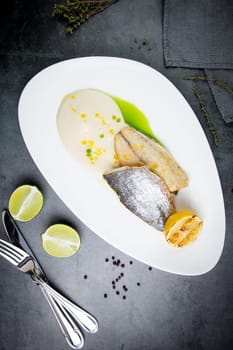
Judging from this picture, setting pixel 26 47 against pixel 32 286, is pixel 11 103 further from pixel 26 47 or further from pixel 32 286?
pixel 32 286

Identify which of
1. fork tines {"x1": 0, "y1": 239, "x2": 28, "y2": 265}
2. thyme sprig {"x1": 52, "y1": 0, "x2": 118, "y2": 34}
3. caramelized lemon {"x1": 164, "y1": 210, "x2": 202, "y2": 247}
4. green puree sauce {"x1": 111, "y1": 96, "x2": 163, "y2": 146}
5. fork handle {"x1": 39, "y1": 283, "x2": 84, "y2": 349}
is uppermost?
thyme sprig {"x1": 52, "y1": 0, "x2": 118, "y2": 34}

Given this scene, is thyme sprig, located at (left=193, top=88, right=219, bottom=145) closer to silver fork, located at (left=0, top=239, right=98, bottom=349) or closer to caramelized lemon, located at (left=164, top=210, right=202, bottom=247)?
caramelized lemon, located at (left=164, top=210, right=202, bottom=247)

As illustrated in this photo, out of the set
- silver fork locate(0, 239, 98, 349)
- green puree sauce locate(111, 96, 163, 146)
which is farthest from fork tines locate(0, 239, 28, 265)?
green puree sauce locate(111, 96, 163, 146)

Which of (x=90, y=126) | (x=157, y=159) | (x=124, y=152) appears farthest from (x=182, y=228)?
(x=90, y=126)

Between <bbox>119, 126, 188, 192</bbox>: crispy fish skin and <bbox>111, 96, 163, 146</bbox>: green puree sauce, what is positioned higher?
<bbox>111, 96, 163, 146</bbox>: green puree sauce

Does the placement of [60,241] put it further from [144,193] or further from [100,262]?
[144,193]

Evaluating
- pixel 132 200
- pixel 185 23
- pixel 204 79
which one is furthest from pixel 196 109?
pixel 132 200
